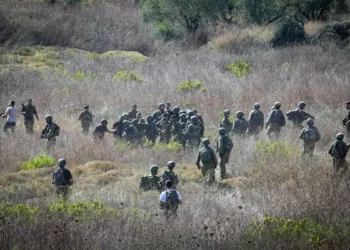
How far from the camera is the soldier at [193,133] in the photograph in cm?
2136

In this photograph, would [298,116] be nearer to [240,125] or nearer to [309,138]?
[240,125]

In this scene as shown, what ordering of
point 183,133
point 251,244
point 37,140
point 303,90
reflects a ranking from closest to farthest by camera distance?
point 251,244
point 183,133
point 37,140
point 303,90

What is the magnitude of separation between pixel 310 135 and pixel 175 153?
4.27 m

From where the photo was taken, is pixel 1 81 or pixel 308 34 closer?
pixel 1 81

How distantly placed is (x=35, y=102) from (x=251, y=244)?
63.8 feet

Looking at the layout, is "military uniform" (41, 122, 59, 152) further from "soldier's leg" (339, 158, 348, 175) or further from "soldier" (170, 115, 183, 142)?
"soldier's leg" (339, 158, 348, 175)

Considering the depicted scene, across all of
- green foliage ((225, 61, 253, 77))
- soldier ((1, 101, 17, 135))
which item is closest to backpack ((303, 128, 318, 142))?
soldier ((1, 101, 17, 135))

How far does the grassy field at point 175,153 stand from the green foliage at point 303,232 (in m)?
0.02

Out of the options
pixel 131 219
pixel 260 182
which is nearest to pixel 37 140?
pixel 260 182

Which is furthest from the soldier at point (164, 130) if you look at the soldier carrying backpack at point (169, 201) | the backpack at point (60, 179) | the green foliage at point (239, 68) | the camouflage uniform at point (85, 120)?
the green foliage at point (239, 68)

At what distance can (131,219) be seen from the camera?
1359 cm

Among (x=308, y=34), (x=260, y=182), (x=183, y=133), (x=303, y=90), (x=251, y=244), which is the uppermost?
(x=308, y=34)

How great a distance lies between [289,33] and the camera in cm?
4091

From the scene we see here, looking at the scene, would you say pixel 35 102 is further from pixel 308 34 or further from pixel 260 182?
pixel 308 34
